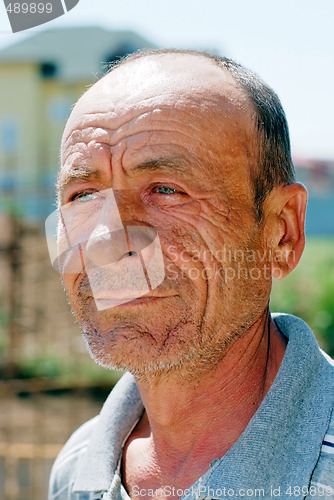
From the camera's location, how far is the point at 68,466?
83.4 inches

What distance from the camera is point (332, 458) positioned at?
57.4 inches

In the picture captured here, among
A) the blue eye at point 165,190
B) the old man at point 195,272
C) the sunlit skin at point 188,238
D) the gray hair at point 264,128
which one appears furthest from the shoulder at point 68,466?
the gray hair at point 264,128

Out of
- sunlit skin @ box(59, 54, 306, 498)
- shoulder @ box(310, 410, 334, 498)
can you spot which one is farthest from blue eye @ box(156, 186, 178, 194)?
shoulder @ box(310, 410, 334, 498)

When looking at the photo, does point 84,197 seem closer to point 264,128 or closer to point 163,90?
point 163,90

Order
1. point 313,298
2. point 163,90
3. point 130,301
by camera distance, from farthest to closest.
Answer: point 313,298
point 163,90
point 130,301

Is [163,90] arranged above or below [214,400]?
above

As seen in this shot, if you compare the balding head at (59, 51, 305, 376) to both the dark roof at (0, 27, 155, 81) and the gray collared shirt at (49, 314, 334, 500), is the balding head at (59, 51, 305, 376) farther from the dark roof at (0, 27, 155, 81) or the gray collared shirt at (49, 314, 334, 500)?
the dark roof at (0, 27, 155, 81)

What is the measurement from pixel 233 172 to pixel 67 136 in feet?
1.77

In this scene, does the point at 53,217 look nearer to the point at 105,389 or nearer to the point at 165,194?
→ the point at 165,194

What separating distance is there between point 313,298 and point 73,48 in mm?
16327

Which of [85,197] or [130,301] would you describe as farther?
[85,197]

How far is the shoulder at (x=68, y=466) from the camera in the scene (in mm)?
2074

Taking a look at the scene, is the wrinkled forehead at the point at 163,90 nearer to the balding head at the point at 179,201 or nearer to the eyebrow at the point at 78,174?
the balding head at the point at 179,201

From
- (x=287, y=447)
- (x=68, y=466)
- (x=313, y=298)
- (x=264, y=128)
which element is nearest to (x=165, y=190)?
(x=264, y=128)
